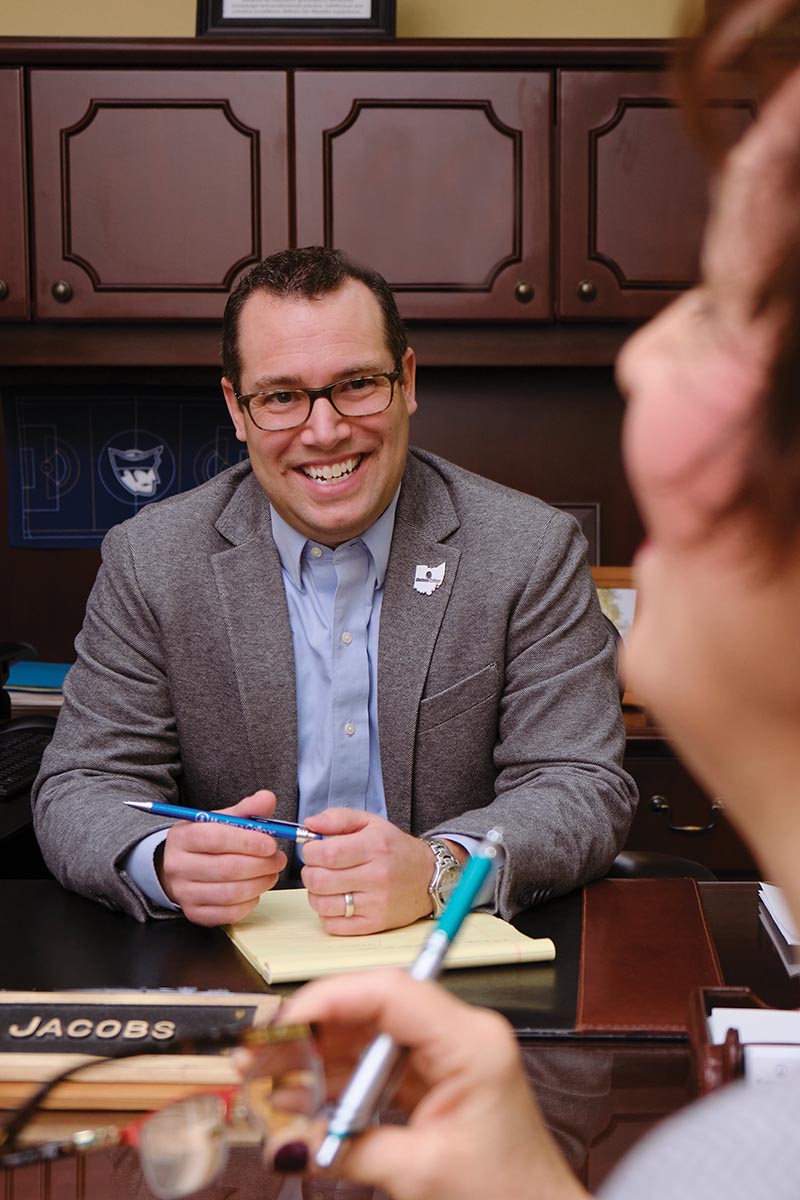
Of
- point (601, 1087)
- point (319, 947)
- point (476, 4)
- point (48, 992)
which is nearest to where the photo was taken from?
point (601, 1087)

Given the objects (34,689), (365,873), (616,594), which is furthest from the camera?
(616,594)

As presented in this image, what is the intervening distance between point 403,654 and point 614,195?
1582 millimetres

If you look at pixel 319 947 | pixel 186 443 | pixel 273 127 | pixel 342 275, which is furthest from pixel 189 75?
pixel 319 947

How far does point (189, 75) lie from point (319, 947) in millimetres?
2331

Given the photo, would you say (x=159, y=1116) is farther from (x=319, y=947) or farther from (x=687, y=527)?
(x=319, y=947)

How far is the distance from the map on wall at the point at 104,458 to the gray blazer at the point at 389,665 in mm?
1447

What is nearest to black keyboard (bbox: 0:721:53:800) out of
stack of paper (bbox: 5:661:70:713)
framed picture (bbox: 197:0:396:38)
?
stack of paper (bbox: 5:661:70:713)

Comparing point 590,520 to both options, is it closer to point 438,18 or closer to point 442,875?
point 438,18

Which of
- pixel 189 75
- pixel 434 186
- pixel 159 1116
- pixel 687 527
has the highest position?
pixel 189 75

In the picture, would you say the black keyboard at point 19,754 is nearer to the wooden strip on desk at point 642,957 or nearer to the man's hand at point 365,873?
the man's hand at point 365,873

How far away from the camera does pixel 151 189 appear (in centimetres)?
290

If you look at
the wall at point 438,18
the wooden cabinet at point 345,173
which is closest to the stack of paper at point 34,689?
the wooden cabinet at point 345,173

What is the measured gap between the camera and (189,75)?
287 centimetres

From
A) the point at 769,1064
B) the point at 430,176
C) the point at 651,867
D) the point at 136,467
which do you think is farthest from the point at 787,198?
the point at 136,467
